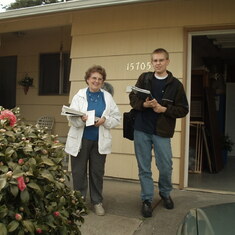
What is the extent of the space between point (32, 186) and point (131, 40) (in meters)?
3.72

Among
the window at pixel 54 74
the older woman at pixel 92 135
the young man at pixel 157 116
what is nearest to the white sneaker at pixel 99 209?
the older woman at pixel 92 135

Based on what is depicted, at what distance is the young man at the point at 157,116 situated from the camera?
3.68 meters

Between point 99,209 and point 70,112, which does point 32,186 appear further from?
point 99,209

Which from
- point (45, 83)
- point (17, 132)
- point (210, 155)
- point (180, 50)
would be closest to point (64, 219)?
point (17, 132)

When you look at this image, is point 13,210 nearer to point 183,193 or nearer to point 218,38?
point 183,193

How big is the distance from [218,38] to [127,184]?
302 centimetres

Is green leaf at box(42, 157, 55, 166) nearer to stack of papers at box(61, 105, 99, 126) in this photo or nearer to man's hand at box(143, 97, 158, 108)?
stack of papers at box(61, 105, 99, 126)

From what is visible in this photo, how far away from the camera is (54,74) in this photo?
24.8ft

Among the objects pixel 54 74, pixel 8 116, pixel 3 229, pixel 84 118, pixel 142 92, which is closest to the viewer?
pixel 3 229

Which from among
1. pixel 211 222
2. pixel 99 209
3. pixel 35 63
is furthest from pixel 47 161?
pixel 35 63

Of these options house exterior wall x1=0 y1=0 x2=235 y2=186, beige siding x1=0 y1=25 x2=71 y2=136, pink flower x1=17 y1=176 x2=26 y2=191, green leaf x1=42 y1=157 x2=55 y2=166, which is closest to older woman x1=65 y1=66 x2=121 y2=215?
house exterior wall x1=0 y1=0 x2=235 y2=186

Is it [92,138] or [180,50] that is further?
[180,50]

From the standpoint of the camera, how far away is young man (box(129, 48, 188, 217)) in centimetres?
368

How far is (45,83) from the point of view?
25.2 ft
